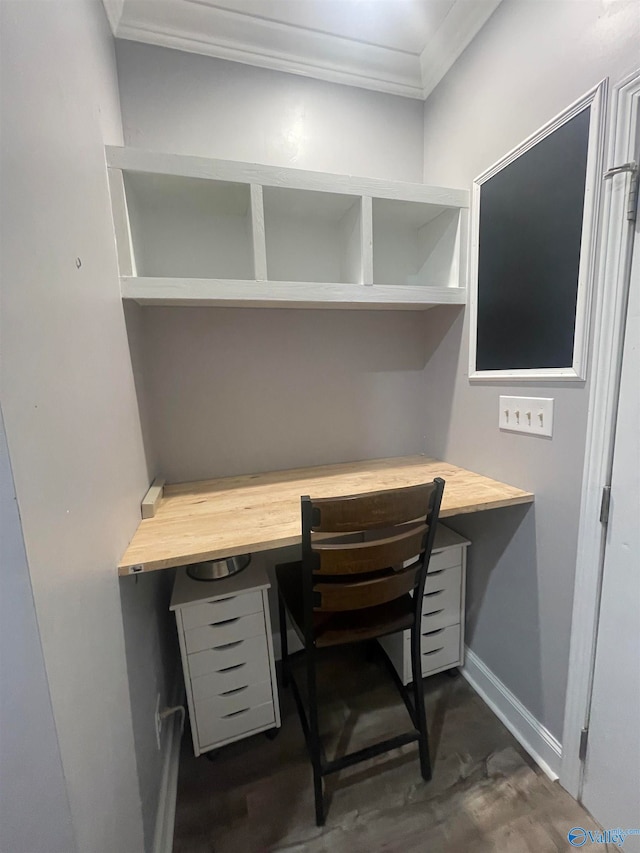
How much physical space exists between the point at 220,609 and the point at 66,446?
84cm

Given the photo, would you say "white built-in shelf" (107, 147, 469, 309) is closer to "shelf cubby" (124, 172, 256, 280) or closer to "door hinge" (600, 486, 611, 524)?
"shelf cubby" (124, 172, 256, 280)

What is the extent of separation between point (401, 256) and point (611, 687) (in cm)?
180

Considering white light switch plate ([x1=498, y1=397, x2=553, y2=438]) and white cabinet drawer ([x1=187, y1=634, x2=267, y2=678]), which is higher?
white light switch plate ([x1=498, y1=397, x2=553, y2=438])

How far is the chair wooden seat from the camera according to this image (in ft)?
3.50

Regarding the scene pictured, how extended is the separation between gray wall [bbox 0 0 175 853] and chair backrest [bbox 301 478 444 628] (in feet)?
1.57

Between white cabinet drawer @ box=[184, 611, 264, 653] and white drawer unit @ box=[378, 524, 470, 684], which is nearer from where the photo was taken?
white cabinet drawer @ box=[184, 611, 264, 653]

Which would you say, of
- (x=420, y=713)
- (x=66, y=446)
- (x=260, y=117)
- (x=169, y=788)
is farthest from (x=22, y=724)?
(x=260, y=117)

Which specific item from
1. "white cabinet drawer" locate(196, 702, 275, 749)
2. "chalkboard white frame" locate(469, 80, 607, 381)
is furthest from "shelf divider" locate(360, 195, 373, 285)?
"white cabinet drawer" locate(196, 702, 275, 749)

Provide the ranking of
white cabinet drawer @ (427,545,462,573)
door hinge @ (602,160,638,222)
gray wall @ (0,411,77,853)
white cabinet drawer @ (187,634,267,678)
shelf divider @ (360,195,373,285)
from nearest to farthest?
gray wall @ (0,411,77,853)
door hinge @ (602,160,638,222)
white cabinet drawer @ (187,634,267,678)
shelf divider @ (360,195,373,285)
white cabinet drawer @ (427,545,462,573)

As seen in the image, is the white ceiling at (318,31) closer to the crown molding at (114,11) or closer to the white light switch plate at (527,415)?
the crown molding at (114,11)

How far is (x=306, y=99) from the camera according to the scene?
1449mm

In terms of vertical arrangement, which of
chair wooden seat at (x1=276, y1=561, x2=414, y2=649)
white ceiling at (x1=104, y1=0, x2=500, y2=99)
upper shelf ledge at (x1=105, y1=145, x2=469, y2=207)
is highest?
white ceiling at (x1=104, y1=0, x2=500, y2=99)

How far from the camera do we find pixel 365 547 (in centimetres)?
94

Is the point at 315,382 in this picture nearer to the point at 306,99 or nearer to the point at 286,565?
the point at 286,565
